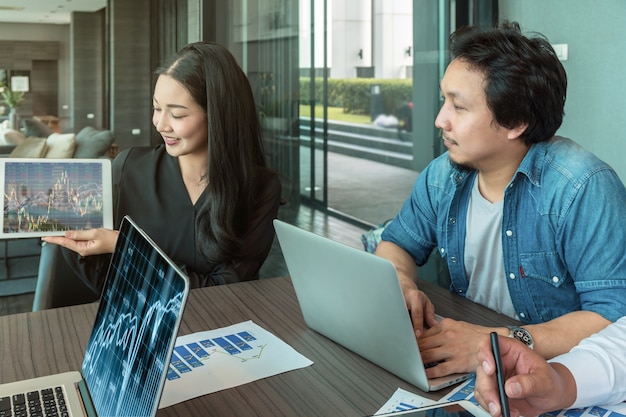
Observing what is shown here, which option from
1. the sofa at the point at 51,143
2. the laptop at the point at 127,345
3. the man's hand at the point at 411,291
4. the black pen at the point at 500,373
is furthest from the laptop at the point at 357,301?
the sofa at the point at 51,143

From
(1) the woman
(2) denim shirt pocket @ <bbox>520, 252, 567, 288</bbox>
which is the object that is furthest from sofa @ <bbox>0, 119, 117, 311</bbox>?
(2) denim shirt pocket @ <bbox>520, 252, 567, 288</bbox>

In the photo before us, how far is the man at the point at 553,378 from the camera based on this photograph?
3.37 ft

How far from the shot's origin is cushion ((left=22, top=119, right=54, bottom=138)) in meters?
2.98

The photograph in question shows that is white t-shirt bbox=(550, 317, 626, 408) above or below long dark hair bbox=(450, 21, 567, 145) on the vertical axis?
below

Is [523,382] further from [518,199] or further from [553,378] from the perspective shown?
[518,199]

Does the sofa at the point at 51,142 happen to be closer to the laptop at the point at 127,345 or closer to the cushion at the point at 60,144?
the cushion at the point at 60,144

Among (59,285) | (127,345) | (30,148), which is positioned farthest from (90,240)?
(30,148)

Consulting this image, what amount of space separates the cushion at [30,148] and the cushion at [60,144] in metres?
0.02

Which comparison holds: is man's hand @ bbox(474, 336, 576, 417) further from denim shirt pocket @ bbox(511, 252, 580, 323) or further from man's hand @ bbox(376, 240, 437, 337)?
denim shirt pocket @ bbox(511, 252, 580, 323)

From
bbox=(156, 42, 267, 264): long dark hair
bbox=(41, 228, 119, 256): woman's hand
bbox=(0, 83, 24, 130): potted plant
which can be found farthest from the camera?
bbox=(0, 83, 24, 130): potted plant

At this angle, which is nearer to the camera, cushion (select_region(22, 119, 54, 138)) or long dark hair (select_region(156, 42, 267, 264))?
long dark hair (select_region(156, 42, 267, 264))

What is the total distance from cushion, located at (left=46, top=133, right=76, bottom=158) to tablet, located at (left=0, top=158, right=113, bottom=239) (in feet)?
3.45

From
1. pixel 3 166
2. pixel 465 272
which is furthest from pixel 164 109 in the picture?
pixel 465 272

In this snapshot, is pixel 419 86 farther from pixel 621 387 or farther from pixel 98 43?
pixel 621 387
